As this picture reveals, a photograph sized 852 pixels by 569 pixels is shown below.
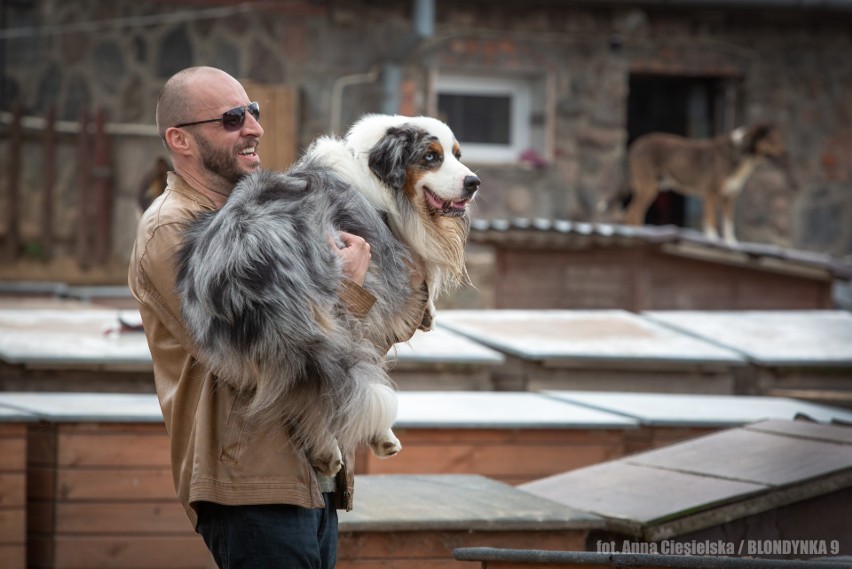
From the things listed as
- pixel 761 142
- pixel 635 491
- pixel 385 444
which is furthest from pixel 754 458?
pixel 761 142

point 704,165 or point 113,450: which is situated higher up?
point 704,165

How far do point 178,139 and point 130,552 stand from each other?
8.84 ft

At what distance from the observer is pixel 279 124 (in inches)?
458

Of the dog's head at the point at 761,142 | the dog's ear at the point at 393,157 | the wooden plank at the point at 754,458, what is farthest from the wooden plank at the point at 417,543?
the dog's head at the point at 761,142

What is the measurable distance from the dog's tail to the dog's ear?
0.33 m

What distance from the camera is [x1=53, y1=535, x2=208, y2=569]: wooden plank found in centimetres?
504

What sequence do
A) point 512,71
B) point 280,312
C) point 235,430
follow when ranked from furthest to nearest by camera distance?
point 512,71 → point 235,430 → point 280,312

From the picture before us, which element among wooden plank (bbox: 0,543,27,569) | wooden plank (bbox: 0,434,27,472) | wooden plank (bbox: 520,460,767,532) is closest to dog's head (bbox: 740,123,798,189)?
wooden plank (bbox: 520,460,767,532)

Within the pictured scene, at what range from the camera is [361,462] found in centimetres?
550

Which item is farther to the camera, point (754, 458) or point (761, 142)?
point (761, 142)

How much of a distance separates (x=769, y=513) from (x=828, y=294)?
5817mm

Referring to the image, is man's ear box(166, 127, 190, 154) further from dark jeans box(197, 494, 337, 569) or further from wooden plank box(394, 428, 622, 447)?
wooden plank box(394, 428, 622, 447)

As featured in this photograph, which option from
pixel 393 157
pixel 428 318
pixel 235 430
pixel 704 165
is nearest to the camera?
pixel 235 430

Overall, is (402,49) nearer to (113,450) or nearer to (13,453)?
(113,450)
